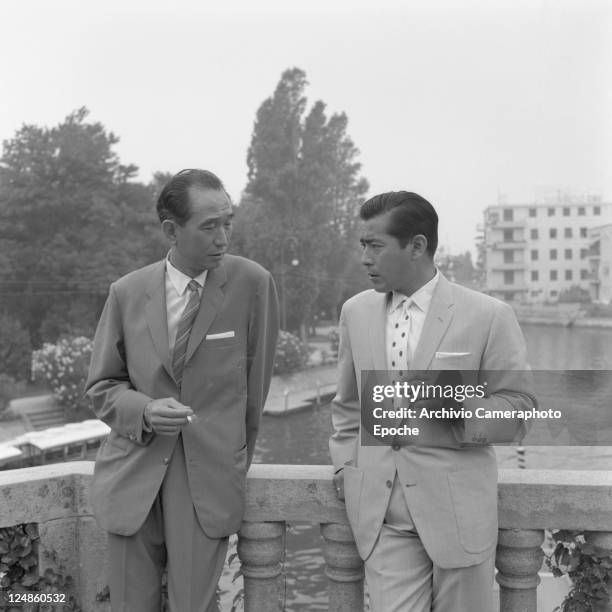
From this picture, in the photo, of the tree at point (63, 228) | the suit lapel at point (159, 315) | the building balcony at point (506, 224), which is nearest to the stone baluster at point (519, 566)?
the suit lapel at point (159, 315)

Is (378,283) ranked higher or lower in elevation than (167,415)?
higher

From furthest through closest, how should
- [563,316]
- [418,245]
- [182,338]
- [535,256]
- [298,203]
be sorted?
[298,203] → [535,256] → [563,316] → [182,338] → [418,245]

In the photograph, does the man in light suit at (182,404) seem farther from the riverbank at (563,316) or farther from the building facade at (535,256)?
the building facade at (535,256)

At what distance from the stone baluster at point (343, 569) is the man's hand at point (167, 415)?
806 millimetres

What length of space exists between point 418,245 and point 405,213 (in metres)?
0.11

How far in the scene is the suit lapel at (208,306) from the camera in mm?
2496

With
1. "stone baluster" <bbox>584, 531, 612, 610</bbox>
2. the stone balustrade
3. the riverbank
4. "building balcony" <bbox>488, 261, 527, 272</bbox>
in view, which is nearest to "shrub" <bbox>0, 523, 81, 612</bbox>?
the stone balustrade

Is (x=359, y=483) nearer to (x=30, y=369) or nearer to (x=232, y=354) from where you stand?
(x=232, y=354)

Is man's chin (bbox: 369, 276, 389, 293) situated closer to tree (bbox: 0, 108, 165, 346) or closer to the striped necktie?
the striped necktie

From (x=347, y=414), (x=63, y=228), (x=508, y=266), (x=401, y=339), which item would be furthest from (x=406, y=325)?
(x=63, y=228)

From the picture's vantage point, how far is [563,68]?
17.6 feet

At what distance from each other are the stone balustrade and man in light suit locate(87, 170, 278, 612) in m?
0.31

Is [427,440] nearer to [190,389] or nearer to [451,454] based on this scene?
[451,454]

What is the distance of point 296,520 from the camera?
2822mm
